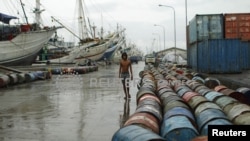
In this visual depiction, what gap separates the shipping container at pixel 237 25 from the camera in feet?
102

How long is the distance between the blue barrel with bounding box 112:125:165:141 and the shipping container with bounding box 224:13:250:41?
2572cm

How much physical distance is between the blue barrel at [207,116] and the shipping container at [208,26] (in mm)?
22742

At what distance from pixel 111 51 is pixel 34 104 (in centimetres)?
6948

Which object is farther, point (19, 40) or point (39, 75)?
point (19, 40)

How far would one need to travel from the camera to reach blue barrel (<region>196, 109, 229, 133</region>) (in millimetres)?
7536

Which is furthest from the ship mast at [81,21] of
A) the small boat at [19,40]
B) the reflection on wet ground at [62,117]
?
the reflection on wet ground at [62,117]

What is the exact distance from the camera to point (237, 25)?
104 ft

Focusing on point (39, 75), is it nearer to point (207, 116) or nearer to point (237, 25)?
point (237, 25)

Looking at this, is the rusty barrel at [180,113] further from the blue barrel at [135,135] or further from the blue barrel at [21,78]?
the blue barrel at [21,78]

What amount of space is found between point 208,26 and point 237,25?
98.0 inches

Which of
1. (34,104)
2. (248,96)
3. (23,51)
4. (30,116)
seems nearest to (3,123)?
(30,116)

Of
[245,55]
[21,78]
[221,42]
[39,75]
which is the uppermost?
[221,42]

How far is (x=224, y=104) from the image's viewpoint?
31.9 ft

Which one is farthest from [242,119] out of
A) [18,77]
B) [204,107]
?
[18,77]
